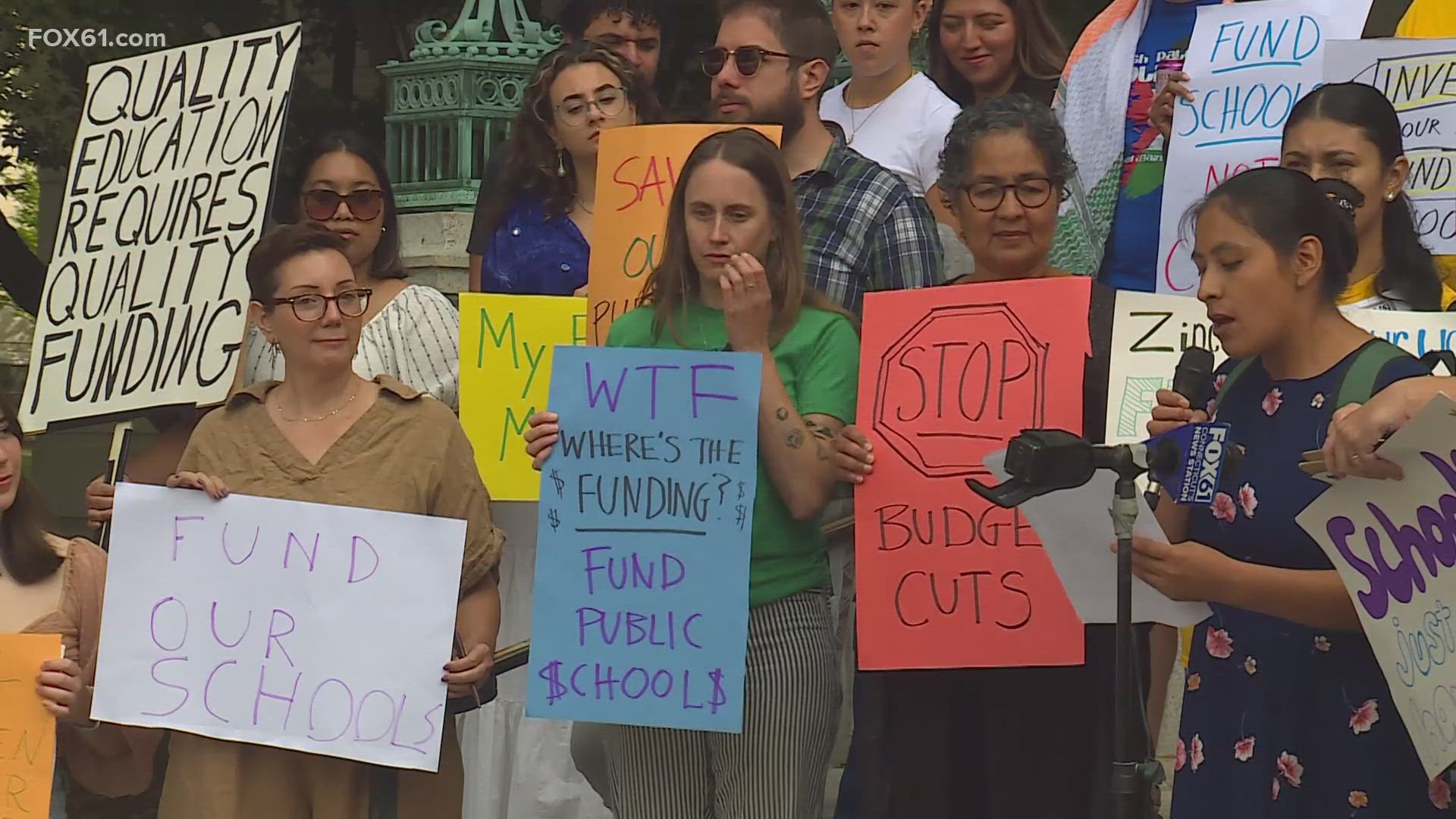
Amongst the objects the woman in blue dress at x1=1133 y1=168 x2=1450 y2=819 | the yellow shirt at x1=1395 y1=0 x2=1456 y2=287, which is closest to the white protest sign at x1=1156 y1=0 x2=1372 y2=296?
the yellow shirt at x1=1395 y1=0 x2=1456 y2=287

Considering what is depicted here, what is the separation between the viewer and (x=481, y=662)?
4.43m

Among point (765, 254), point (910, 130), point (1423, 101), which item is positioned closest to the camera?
point (765, 254)

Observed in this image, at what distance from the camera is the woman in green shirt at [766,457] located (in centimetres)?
423

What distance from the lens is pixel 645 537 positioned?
4.33m

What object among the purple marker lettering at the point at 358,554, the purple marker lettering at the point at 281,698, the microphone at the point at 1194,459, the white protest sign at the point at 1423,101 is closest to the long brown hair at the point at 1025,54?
the white protest sign at the point at 1423,101

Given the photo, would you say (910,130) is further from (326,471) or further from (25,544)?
(25,544)

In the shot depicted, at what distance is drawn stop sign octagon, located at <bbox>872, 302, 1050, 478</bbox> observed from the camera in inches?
167

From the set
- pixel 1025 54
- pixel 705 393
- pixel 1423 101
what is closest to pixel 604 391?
pixel 705 393

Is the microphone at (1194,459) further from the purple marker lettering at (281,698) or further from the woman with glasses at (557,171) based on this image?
the woman with glasses at (557,171)

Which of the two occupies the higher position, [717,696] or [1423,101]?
[1423,101]

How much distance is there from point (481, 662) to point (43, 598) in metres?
1.00

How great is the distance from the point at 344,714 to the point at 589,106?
6.21 feet

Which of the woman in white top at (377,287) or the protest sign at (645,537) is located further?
the woman in white top at (377,287)

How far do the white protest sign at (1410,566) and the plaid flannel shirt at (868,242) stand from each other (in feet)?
4.98
